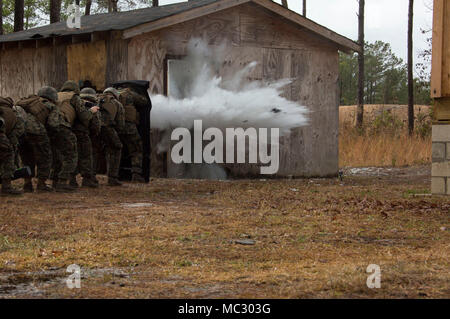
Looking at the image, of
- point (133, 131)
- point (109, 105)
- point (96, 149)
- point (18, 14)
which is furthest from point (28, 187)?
point (18, 14)

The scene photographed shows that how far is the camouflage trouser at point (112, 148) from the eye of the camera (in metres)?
13.6

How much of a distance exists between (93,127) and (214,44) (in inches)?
159

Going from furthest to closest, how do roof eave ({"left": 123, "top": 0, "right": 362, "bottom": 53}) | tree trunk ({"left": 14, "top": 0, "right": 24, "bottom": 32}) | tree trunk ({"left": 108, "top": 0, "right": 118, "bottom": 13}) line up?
tree trunk ({"left": 108, "top": 0, "right": 118, "bottom": 13}), tree trunk ({"left": 14, "top": 0, "right": 24, "bottom": 32}), roof eave ({"left": 123, "top": 0, "right": 362, "bottom": 53})

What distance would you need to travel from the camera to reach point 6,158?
11641 millimetres

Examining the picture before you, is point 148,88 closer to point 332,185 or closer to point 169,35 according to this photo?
point 169,35

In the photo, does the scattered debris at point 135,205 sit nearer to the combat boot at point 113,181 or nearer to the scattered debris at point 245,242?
the combat boot at point 113,181

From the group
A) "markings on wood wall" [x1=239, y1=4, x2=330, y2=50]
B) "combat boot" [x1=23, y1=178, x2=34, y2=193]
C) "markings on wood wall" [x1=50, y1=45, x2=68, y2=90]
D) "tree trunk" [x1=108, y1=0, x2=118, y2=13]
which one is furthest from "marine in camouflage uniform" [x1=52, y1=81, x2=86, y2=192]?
"tree trunk" [x1=108, y1=0, x2=118, y2=13]

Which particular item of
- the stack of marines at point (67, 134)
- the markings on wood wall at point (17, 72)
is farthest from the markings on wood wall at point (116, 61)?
the markings on wood wall at point (17, 72)

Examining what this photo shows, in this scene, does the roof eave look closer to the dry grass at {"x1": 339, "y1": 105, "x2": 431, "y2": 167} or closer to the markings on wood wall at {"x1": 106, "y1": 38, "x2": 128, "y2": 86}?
the markings on wood wall at {"x1": 106, "y1": 38, "x2": 128, "y2": 86}

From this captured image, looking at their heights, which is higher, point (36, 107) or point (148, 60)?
point (148, 60)

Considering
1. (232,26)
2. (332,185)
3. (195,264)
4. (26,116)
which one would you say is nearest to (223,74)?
(232,26)

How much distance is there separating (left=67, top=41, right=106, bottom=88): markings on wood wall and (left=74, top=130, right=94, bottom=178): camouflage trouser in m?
2.28

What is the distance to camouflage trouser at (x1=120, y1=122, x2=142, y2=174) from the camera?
14.0m

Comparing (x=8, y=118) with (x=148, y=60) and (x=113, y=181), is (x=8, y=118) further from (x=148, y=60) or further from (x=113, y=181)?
(x=148, y=60)
